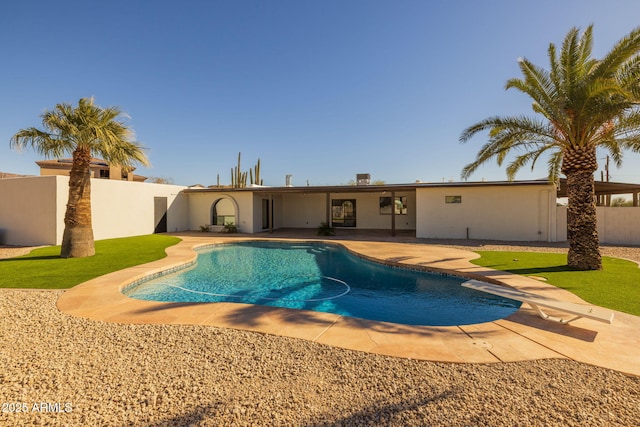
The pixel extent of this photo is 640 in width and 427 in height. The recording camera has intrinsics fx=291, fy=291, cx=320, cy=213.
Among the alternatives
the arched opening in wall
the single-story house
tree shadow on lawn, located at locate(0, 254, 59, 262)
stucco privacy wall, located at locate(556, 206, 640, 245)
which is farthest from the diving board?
the arched opening in wall

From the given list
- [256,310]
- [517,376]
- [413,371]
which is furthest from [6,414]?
[517,376]

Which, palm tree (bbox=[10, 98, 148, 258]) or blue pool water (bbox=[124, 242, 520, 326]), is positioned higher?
palm tree (bbox=[10, 98, 148, 258])

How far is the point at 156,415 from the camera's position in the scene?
2.77m

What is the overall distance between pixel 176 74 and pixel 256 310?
1778 centimetres

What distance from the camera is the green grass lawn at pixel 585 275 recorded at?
611cm

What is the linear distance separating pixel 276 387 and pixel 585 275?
928 cm

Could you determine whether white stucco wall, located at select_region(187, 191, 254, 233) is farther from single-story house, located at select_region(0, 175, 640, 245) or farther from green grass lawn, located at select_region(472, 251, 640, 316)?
green grass lawn, located at select_region(472, 251, 640, 316)

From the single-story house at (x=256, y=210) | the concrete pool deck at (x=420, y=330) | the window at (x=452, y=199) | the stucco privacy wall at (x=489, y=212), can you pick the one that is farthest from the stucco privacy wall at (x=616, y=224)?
the concrete pool deck at (x=420, y=330)

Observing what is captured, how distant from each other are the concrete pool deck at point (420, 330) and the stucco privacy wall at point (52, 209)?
10287 millimetres

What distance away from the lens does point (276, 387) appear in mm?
3234

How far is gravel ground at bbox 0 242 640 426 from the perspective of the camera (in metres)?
2.74

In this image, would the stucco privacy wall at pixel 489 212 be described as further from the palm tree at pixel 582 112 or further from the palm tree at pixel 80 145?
the palm tree at pixel 80 145

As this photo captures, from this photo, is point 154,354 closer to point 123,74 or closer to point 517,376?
point 517,376

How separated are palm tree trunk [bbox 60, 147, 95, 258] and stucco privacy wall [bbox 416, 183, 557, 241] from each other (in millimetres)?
16054
